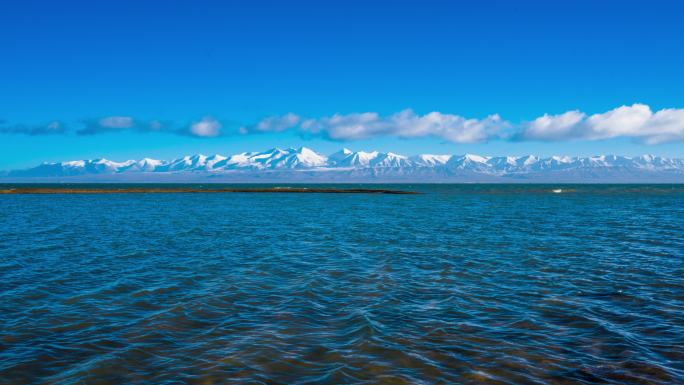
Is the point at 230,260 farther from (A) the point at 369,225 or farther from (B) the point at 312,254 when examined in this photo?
(A) the point at 369,225

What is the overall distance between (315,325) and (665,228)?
42623 millimetres

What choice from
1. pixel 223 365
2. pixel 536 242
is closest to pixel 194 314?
pixel 223 365

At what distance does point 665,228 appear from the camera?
43344mm

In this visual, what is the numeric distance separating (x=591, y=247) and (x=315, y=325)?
78.5ft

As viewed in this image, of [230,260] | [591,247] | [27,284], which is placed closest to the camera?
[27,284]

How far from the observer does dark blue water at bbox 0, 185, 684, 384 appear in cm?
1079

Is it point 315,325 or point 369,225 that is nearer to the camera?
point 315,325

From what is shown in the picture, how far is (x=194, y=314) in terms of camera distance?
15.1 meters

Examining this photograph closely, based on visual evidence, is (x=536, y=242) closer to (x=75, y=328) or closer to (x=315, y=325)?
(x=315, y=325)

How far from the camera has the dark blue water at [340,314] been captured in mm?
10789

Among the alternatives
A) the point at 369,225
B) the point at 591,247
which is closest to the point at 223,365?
the point at 591,247

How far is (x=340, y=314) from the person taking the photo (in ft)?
49.8

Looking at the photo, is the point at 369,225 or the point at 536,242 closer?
the point at 536,242

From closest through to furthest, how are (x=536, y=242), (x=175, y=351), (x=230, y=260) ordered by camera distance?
(x=175, y=351)
(x=230, y=260)
(x=536, y=242)
